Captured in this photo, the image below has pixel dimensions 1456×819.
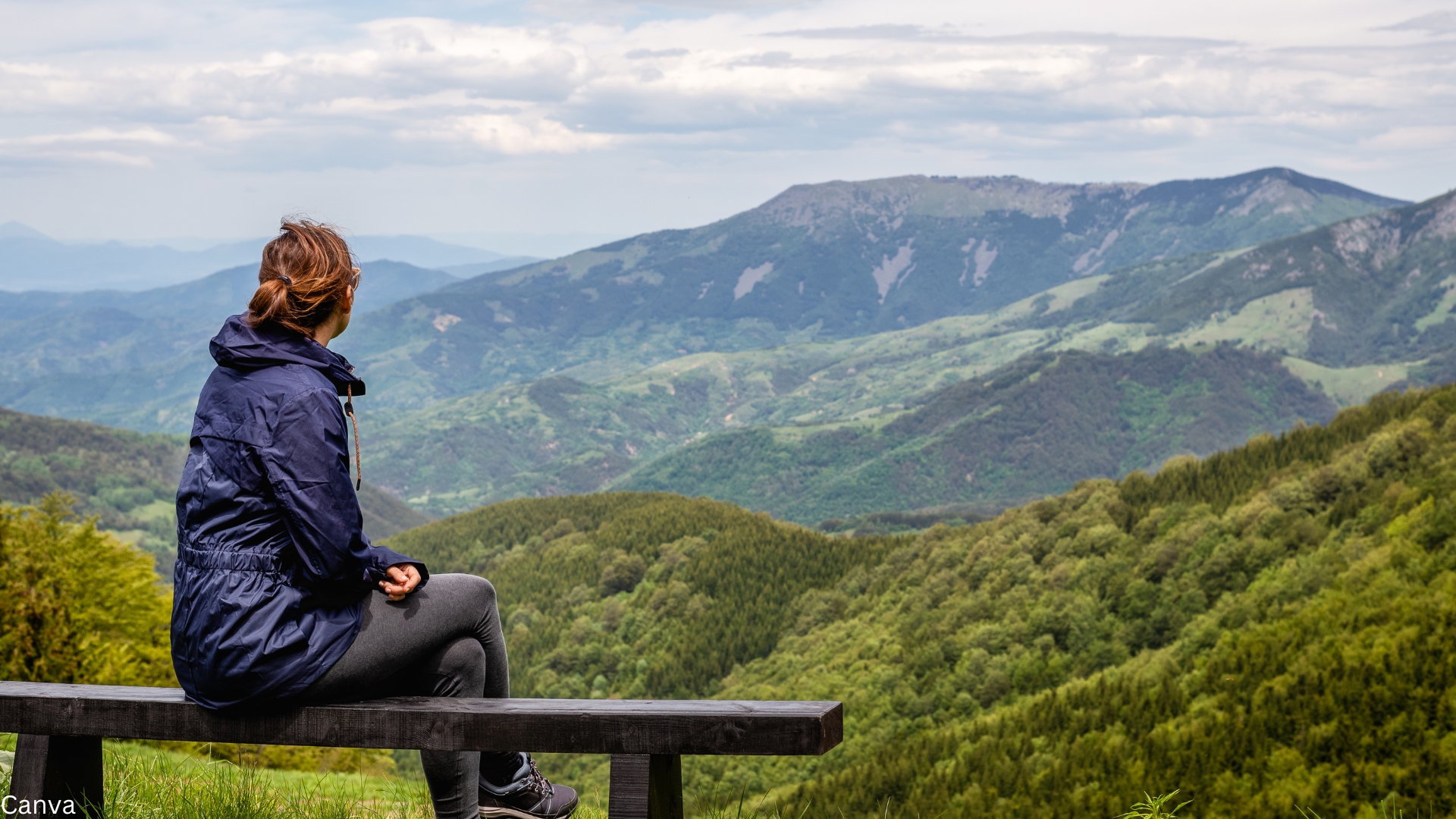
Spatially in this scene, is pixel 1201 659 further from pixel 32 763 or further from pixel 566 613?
pixel 566 613

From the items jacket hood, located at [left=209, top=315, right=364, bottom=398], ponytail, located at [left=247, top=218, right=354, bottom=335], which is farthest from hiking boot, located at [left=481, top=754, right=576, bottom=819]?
ponytail, located at [left=247, top=218, right=354, bottom=335]

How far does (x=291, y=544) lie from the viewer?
5.95 meters

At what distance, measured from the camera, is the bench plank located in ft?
19.4

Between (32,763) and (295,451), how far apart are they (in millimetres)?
3166

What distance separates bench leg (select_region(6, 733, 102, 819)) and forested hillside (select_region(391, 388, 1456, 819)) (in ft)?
16.9

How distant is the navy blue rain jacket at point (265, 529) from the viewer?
580cm

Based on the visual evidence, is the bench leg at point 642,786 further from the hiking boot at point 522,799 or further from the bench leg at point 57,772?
the bench leg at point 57,772

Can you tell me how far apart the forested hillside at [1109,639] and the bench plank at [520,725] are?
1376 mm

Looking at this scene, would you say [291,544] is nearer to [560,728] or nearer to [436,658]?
[436,658]

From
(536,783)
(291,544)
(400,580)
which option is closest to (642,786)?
(536,783)

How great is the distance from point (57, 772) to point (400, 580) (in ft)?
9.46

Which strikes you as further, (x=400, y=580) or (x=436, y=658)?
(x=436, y=658)

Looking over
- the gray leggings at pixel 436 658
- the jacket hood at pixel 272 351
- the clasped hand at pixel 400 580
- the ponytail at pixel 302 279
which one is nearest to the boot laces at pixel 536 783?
the gray leggings at pixel 436 658

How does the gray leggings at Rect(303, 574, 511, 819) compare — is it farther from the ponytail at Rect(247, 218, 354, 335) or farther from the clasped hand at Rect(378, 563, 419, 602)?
the ponytail at Rect(247, 218, 354, 335)
